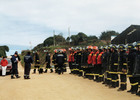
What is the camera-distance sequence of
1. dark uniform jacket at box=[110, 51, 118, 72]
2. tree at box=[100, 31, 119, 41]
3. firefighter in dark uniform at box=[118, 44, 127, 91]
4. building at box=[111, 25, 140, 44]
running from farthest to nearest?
tree at box=[100, 31, 119, 41]
building at box=[111, 25, 140, 44]
dark uniform jacket at box=[110, 51, 118, 72]
firefighter in dark uniform at box=[118, 44, 127, 91]

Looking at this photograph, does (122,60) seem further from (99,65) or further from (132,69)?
(99,65)

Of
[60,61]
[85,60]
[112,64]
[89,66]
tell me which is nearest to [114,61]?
[112,64]

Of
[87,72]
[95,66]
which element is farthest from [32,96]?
[87,72]

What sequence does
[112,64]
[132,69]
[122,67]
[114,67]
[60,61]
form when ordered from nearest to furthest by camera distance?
[132,69] < [122,67] < [114,67] < [112,64] < [60,61]

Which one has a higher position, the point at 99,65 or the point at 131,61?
the point at 131,61

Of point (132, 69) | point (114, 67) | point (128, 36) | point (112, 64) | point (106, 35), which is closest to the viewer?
point (132, 69)

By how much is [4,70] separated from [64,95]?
10430mm

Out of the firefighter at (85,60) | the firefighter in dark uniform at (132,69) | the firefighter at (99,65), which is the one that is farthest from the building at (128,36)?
the firefighter in dark uniform at (132,69)

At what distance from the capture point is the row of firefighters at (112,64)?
8305 millimetres

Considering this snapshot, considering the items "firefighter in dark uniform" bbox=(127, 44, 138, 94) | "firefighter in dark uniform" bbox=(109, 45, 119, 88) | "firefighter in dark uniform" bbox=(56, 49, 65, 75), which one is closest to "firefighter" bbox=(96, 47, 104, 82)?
"firefighter in dark uniform" bbox=(109, 45, 119, 88)

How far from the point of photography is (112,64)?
9.91 meters

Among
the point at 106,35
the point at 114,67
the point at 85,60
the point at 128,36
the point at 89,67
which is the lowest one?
the point at 89,67

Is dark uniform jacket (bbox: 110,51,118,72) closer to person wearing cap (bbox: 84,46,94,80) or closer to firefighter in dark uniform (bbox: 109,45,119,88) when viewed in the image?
firefighter in dark uniform (bbox: 109,45,119,88)

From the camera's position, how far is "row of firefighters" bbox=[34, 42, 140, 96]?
830 centimetres
